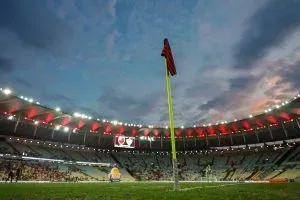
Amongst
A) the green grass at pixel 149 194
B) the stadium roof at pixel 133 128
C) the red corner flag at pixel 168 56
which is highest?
the stadium roof at pixel 133 128

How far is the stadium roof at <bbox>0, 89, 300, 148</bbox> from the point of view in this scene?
187ft

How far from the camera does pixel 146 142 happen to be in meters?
88.7

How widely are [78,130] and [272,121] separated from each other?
51552 mm

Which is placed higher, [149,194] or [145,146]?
[145,146]

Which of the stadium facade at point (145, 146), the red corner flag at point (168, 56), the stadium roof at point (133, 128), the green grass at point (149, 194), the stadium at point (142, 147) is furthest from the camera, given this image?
the stadium facade at point (145, 146)

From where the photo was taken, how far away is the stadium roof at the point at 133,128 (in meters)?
56.9

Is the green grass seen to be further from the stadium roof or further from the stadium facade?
the stadium facade

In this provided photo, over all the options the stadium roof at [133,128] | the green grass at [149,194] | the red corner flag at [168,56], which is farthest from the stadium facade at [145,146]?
the green grass at [149,194]

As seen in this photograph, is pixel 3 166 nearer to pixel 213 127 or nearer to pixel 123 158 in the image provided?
pixel 123 158

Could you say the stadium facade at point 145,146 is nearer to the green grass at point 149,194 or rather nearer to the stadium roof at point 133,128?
the stadium roof at point 133,128

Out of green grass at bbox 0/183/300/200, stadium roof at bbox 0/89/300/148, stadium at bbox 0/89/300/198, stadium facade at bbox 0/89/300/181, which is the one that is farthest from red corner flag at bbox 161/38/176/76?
stadium facade at bbox 0/89/300/181

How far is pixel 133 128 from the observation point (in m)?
80.8

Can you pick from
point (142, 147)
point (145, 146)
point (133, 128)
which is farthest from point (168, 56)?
point (145, 146)

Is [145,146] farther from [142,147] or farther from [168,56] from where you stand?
[168,56]
